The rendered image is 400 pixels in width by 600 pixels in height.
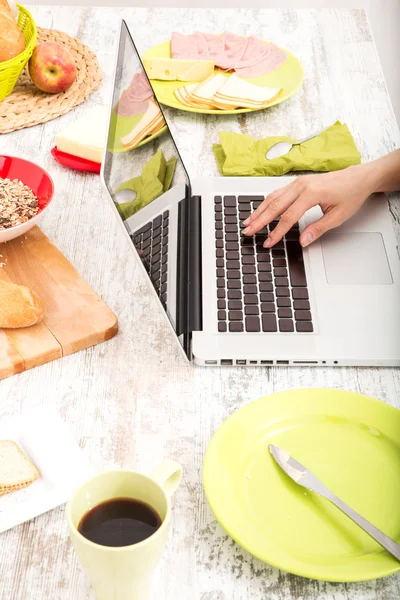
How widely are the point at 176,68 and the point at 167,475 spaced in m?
1.12

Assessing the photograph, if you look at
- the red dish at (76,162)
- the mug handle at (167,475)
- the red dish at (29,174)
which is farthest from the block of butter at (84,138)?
the mug handle at (167,475)

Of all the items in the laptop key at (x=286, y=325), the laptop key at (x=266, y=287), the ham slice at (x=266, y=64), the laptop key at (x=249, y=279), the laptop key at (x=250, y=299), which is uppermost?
the laptop key at (x=250, y=299)

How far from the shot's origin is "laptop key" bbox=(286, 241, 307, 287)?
1047 mm

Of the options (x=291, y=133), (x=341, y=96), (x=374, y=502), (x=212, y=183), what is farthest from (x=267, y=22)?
(x=374, y=502)

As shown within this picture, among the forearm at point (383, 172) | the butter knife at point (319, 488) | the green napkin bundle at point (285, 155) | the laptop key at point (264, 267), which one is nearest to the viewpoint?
the butter knife at point (319, 488)

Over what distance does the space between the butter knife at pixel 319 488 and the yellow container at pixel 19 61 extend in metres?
0.98

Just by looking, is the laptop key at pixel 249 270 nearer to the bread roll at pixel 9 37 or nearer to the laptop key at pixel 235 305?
the laptop key at pixel 235 305

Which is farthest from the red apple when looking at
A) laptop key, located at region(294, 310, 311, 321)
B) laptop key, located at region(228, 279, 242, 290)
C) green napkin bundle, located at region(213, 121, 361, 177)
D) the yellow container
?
laptop key, located at region(294, 310, 311, 321)

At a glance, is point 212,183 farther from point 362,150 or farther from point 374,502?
point 374,502

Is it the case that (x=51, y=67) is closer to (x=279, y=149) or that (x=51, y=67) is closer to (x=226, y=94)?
(x=226, y=94)

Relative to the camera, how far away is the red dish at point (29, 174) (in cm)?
117

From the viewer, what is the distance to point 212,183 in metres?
1.25

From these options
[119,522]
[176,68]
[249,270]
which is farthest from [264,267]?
[176,68]

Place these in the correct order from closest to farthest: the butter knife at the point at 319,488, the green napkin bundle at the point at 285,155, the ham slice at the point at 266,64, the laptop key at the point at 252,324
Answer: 1. the butter knife at the point at 319,488
2. the laptop key at the point at 252,324
3. the green napkin bundle at the point at 285,155
4. the ham slice at the point at 266,64
